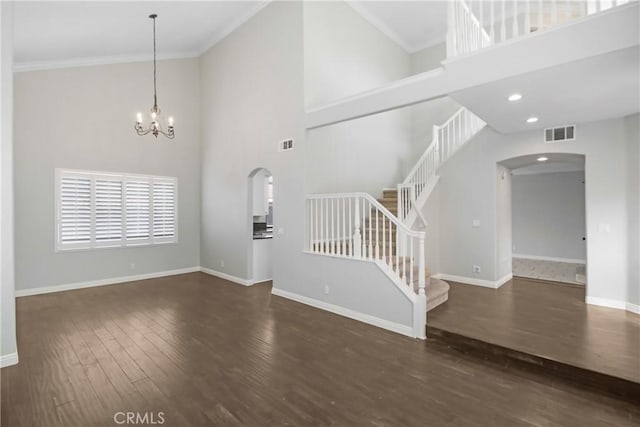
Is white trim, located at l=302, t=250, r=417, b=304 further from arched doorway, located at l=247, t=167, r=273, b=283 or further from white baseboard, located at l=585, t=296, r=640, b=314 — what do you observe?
white baseboard, located at l=585, t=296, r=640, b=314

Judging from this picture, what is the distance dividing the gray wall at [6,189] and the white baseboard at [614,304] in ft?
23.7

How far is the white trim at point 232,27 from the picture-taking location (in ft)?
19.5

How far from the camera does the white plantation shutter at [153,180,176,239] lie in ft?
22.6

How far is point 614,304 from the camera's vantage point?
177 inches

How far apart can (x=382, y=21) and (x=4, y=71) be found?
6670 mm

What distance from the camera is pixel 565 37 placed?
275 cm

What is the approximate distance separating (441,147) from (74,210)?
7.37 m

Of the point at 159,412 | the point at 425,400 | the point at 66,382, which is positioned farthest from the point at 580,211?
the point at 66,382

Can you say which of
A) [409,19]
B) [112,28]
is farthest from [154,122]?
[409,19]

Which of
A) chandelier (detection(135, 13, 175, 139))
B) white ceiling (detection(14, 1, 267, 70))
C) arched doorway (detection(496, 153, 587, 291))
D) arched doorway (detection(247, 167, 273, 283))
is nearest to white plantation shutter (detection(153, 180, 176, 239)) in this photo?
chandelier (detection(135, 13, 175, 139))

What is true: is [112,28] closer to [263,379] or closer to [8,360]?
[8,360]

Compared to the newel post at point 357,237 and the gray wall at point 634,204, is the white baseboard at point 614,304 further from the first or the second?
the newel post at point 357,237

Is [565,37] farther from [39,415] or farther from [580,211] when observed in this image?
[580,211]

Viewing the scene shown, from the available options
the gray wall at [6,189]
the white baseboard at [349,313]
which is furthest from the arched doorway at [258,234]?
the gray wall at [6,189]
